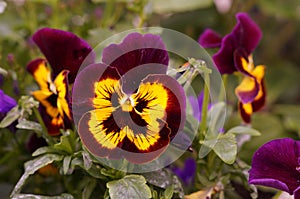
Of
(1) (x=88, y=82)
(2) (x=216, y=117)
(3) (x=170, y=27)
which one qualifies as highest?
(1) (x=88, y=82)

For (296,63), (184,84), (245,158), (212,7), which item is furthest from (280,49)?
(184,84)

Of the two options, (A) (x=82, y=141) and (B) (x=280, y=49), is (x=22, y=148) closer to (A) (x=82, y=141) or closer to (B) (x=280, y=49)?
(A) (x=82, y=141)

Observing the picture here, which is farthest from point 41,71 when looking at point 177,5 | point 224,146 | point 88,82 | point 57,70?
point 177,5

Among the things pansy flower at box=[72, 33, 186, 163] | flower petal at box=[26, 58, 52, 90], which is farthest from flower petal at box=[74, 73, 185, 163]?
flower petal at box=[26, 58, 52, 90]

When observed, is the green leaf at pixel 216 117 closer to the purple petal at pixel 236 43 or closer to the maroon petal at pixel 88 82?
the purple petal at pixel 236 43

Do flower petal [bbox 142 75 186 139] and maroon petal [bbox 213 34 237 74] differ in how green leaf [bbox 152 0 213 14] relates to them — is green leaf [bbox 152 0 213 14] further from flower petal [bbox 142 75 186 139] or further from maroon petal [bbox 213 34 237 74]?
flower petal [bbox 142 75 186 139]

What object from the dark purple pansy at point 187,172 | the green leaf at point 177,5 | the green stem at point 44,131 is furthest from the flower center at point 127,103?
the green leaf at point 177,5

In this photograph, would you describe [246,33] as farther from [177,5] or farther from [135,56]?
[177,5]
